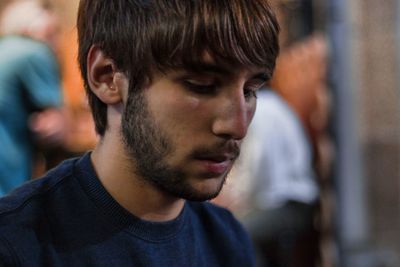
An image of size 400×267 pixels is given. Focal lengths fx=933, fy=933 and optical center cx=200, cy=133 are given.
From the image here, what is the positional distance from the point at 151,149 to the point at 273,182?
3.47m

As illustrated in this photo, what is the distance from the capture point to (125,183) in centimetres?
211

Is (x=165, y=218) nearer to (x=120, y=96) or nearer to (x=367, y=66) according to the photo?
(x=120, y=96)

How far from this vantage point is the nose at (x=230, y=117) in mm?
2008

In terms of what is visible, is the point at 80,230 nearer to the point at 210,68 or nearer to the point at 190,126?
the point at 190,126

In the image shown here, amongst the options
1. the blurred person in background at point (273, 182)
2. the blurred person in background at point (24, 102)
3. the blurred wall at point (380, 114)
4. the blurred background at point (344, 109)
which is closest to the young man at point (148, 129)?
the blurred person in background at point (24, 102)

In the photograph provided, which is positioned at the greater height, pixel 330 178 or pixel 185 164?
pixel 185 164

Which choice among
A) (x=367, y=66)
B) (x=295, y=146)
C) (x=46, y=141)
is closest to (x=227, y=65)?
(x=46, y=141)

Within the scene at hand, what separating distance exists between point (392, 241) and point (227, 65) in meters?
5.96

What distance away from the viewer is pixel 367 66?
744 centimetres

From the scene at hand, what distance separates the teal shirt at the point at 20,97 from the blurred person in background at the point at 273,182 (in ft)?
4.23

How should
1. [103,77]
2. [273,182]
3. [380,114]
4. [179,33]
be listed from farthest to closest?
[380,114]
[273,182]
[103,77]
[179,33]

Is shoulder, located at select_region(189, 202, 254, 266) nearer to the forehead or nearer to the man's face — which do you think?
the man's face

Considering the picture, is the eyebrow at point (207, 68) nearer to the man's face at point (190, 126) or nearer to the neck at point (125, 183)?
the man's face at point (190, 126)

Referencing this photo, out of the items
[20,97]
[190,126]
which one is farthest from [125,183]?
[20,97]
